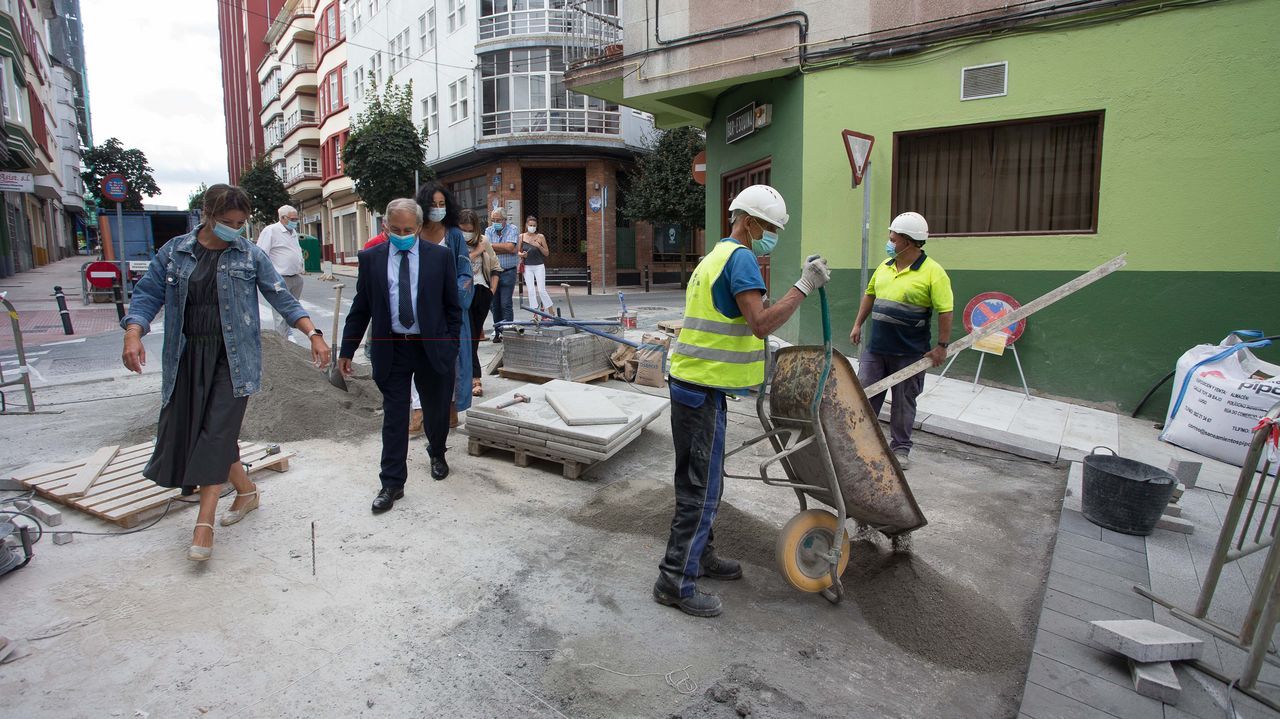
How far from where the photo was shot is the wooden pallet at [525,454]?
4758 mm

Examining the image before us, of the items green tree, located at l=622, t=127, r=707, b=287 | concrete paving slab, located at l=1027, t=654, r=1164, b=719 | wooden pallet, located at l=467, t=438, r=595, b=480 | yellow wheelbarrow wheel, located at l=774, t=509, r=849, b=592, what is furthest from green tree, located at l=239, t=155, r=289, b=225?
concrete paving slab, located at l=1027, t=654, r=1164, b=719

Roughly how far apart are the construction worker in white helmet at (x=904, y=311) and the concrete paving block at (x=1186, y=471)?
177cm

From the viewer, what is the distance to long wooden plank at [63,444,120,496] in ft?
13.3

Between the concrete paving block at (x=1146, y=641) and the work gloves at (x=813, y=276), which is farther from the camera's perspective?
the work gloves at (x=813, y=276)

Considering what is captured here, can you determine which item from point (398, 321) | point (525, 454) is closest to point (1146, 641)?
point (525, 454)

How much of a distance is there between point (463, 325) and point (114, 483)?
2630 millimetres

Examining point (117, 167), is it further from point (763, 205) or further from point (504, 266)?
point (763, 205)

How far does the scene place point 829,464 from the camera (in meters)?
3.03

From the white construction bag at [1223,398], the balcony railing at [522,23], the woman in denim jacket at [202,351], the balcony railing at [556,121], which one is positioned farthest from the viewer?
the balcony railing at [556,121]

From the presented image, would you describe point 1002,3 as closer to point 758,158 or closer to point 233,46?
point 758,158

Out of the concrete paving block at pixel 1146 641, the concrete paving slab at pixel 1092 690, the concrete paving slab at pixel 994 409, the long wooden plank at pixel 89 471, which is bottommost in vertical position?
the concrete paving slab at pixel 1092 690

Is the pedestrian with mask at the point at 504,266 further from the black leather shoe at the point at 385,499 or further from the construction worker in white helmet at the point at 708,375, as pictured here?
the construction worker in white helmet at the point at 708,375

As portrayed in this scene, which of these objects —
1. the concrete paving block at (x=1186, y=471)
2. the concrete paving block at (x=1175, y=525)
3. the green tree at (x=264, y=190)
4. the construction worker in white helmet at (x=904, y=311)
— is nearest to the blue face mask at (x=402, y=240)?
the construction worker in white helmet at (x=904, y=311)

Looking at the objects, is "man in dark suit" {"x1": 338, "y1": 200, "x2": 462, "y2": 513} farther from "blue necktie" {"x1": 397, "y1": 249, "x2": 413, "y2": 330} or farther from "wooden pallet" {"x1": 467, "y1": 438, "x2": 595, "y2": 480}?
"wooden pallet" {"x1": 467, "y1": 438, "x2": 595, "y2": 480}
